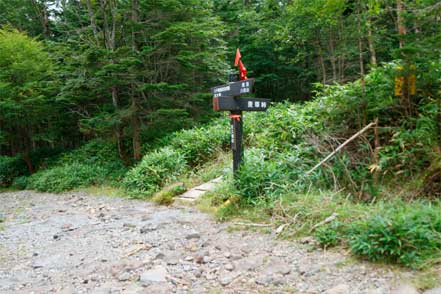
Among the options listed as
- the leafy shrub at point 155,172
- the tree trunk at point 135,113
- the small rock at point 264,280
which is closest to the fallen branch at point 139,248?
the small rock at point 264,280

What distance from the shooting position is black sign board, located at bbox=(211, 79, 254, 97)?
488cm

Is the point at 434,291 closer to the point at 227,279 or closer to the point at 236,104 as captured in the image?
the point at 227,279

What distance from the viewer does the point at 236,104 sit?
16.8ft

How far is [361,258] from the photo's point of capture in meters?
2.98

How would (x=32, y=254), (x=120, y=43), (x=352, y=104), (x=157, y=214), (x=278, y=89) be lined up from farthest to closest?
1. (x=278, y=89)
2. (x=120, y=43)
3. (x=157, y=214)
4. (x=352, y=104)
5. (x=32, y=254)

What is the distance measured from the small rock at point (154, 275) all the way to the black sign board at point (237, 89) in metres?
2.80

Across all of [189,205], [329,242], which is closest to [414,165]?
[329,242]

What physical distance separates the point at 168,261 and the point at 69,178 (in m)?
7.17

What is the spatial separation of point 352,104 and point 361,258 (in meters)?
3.04

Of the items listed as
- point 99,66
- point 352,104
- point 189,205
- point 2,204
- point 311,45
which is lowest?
point 2,204

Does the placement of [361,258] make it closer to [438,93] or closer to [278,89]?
[438,93]

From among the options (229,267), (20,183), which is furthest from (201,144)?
(20,183)

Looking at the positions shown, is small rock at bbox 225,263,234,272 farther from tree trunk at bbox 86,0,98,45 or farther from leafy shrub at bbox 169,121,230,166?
tree trunk at bbox 86,0,98,45

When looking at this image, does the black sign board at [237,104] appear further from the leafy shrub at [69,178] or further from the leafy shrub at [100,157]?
the leafy shrub at [69,178]
